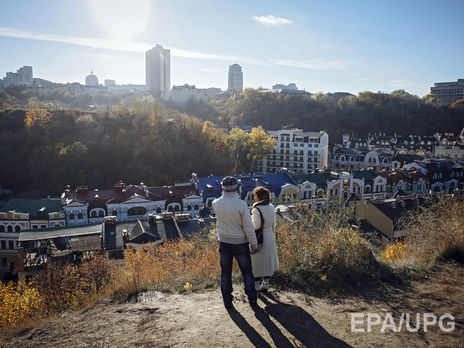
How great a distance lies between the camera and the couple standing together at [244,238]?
4.97m

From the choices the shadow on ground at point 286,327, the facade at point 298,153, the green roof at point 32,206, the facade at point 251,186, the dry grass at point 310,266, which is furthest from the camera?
the facade at point 298,153

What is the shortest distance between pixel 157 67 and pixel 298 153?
106740 mm

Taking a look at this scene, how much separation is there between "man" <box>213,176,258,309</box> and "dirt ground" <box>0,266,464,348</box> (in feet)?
1.16

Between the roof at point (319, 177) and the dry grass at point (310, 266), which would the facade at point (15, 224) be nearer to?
the dry grass at point (310, 266)

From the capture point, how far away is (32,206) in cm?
2600

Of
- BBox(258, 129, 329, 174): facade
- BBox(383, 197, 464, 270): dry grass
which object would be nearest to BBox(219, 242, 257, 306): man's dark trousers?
BBox(383, 197, 464, 270): dry grass

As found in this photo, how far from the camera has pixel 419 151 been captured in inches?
2176

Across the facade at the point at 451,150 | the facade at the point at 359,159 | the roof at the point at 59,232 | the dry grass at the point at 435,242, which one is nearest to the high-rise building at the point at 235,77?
the facade at the point at 451,150

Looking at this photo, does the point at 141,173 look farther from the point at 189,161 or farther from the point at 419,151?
the point at 419,151

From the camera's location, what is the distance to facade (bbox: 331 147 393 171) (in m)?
46.8

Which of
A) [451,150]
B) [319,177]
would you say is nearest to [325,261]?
[319,177]

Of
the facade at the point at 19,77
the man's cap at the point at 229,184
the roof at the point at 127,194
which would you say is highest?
the facade at the point at 19,77

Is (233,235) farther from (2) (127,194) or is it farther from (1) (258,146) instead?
(1) (258,146)

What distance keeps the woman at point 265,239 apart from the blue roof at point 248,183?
73.3ft
